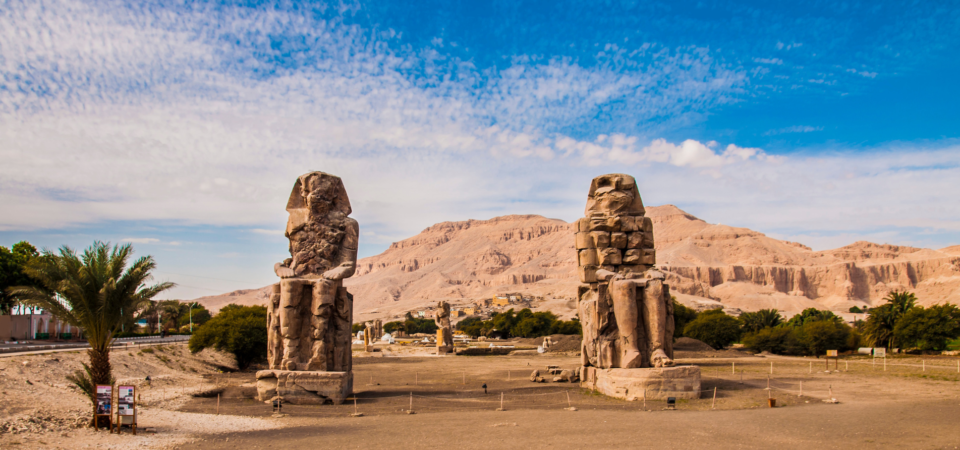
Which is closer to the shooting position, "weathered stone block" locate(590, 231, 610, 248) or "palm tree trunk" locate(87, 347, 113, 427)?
"palm tree trunk" locate(87, 347, 113, 427)

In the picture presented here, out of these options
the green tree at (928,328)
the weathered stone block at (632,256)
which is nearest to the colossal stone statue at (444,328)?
the green tree at (928,328)

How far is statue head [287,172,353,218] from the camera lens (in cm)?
1171

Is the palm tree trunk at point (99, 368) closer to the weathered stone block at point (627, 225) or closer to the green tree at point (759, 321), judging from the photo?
the weathered stone block at point (627, 225)

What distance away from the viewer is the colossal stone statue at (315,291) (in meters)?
10.7

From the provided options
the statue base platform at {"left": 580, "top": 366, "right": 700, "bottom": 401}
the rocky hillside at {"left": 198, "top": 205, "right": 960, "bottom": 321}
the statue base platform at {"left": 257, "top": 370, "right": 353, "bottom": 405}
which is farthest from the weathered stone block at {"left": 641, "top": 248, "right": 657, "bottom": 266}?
the rocky hillside at {"left": 198, "top": 205, "right": 960, "bottom": 321}

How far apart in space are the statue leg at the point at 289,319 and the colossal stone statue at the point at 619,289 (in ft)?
19.3

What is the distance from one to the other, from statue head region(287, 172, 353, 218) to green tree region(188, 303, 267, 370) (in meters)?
11.1

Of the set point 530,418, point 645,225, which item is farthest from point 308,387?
point 645,225

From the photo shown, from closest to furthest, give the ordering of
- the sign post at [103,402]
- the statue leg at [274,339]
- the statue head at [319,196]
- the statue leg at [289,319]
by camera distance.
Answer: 1. the sign post at [103,402]
2. the statue leg at [289,319]
3. the statue leg at [274,339]
4. the statue head at [319,196]

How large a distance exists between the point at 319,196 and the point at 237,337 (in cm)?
1189

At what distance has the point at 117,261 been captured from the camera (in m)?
9.20

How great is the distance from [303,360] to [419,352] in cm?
2552

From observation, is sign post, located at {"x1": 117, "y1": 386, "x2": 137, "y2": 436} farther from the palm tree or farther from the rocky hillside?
the rocky hillside

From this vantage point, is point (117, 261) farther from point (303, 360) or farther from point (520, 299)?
point (520, 299)
